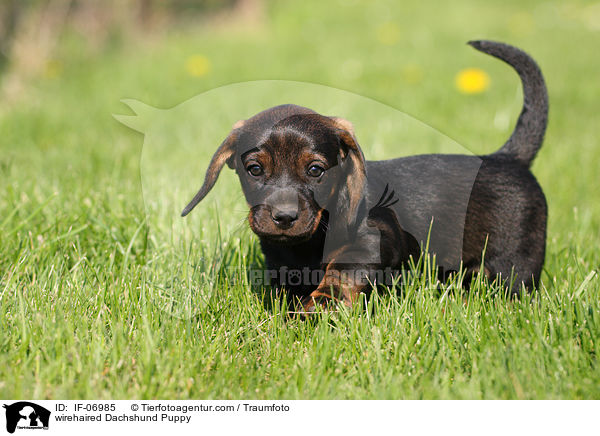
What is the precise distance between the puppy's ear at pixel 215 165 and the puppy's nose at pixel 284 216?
35 cm

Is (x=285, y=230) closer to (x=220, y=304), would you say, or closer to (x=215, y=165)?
(x=215, y=165)

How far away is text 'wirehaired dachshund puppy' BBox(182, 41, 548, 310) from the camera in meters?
2.34

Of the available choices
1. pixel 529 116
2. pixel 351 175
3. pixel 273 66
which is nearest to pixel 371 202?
pixel 351 175

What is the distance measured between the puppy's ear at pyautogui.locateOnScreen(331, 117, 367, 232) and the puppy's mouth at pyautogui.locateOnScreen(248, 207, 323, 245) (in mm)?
145

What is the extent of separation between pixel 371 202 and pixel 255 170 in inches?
21.0

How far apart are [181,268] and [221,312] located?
15.6 inches

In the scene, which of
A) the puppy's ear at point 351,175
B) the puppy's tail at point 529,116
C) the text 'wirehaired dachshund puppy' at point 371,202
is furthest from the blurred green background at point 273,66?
the puppy's ear at point 351,175

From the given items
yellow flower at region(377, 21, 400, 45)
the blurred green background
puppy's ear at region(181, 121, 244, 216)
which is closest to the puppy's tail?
the blurred green background

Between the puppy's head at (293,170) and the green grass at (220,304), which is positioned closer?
the green grass at (220,304)

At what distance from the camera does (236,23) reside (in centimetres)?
1108

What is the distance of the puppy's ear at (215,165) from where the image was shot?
96.1 inches

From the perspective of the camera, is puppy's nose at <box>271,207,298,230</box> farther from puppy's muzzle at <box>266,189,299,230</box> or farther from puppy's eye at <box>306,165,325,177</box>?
puppy's eye at <box>306,165,325,177</box>

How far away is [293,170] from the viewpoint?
2.33 m
